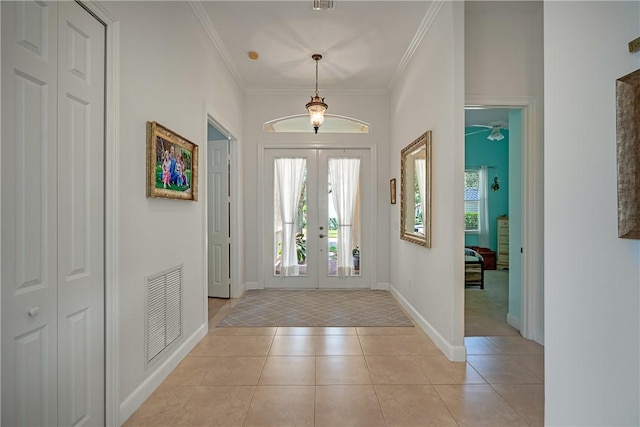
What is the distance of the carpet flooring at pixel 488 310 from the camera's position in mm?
3482

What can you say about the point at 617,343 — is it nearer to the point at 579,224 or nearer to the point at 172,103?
the point at 579,224

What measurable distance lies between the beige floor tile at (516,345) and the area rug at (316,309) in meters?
0.89

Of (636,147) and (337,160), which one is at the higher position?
(337,160)

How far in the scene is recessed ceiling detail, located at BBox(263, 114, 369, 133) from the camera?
528 centimetres

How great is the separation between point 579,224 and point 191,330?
306 cm

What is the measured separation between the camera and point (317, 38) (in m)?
3.60

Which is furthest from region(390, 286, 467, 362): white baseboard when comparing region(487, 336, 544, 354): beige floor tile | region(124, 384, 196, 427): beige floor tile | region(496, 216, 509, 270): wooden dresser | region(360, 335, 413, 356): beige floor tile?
region(496, 216, 509, 270): wooden dresser

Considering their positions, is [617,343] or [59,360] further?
[59,360]

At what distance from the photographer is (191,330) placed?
3.00 meters

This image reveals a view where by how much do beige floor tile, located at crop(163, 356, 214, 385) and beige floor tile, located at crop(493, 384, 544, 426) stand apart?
2.27m

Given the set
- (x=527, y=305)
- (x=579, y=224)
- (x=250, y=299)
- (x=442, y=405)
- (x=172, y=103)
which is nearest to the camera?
(x=579, y=224)

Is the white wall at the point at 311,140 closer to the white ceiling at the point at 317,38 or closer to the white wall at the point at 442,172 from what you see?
the white ceiling at the point at 317,38

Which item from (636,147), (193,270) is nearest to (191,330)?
(193,270)

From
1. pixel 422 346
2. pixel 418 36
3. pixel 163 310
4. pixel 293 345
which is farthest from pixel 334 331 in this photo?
pixel 418 36
